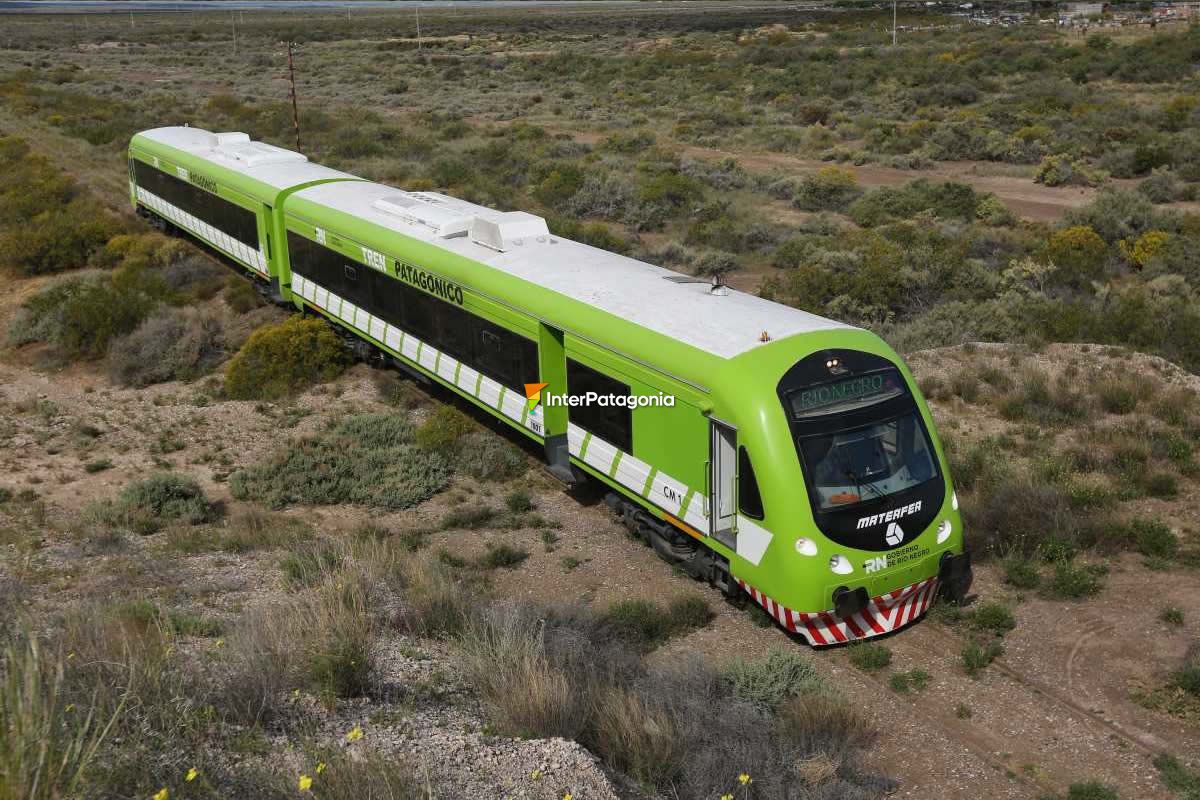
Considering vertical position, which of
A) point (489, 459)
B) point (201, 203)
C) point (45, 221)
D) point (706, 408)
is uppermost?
point (201, 203)

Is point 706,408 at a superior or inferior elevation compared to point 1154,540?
superior

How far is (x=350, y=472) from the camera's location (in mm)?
13938

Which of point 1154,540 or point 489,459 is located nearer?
point 1154,540

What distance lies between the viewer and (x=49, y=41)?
11862cm

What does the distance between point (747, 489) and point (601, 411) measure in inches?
103

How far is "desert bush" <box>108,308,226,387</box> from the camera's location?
726 inches

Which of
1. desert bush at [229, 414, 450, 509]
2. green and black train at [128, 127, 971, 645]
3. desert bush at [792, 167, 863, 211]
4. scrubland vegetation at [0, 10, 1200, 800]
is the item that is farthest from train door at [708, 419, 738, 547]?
desert bush at [792, 167, 863, 211]

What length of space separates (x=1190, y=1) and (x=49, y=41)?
127933 millimetres

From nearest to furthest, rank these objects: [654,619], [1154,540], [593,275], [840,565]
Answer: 1. [840,565]
2. [654,619]
3. [1154,540]
4. [593,275]

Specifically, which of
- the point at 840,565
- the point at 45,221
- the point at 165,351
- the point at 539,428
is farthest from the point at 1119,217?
the point at 45,221

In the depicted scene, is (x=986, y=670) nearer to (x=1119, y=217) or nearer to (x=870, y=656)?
(x=870, y=656)

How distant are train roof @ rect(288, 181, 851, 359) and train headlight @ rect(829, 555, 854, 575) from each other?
2104 mm

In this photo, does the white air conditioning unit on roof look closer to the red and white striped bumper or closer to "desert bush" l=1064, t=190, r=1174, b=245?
the red and white striped bumper

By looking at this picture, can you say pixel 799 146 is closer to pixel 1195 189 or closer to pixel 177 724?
pixel 1195 189
